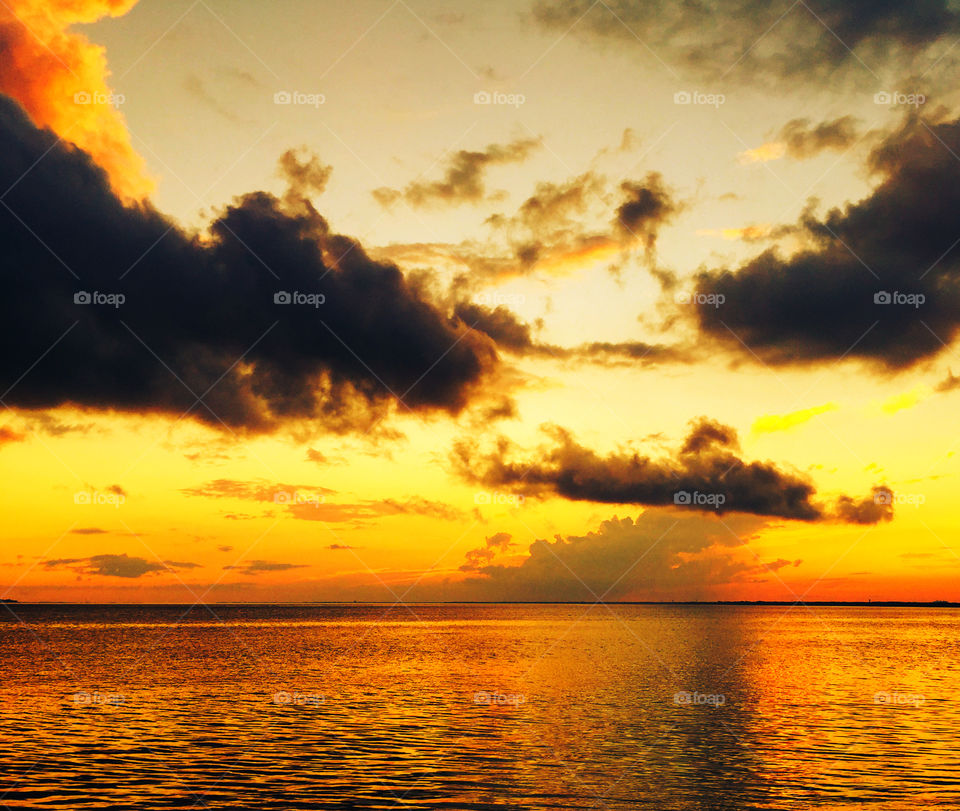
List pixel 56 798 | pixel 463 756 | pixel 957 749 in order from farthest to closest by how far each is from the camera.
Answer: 1. pixel 957 749
2. pixel 463 756
3. pixel 56 798

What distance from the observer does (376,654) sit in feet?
357

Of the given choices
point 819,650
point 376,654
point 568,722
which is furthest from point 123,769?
point 819,650

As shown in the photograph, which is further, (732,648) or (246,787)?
(732,648)

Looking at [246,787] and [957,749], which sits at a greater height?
[957,749]

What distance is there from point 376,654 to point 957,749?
76.9 m

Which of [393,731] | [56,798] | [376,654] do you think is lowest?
[56,798]

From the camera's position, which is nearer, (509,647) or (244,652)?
(244,652)

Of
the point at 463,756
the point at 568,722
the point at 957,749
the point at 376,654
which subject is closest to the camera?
the point at 463,756

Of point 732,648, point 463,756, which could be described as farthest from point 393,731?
point 732,648

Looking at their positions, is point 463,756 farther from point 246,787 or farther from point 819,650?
point 819,650

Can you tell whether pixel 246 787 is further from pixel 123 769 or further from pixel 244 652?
pixel 244 652

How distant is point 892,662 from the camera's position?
102 meters

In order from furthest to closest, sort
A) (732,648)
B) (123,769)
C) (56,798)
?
(732,648)
(123,769)
(56,798)

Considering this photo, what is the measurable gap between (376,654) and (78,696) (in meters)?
52.1
